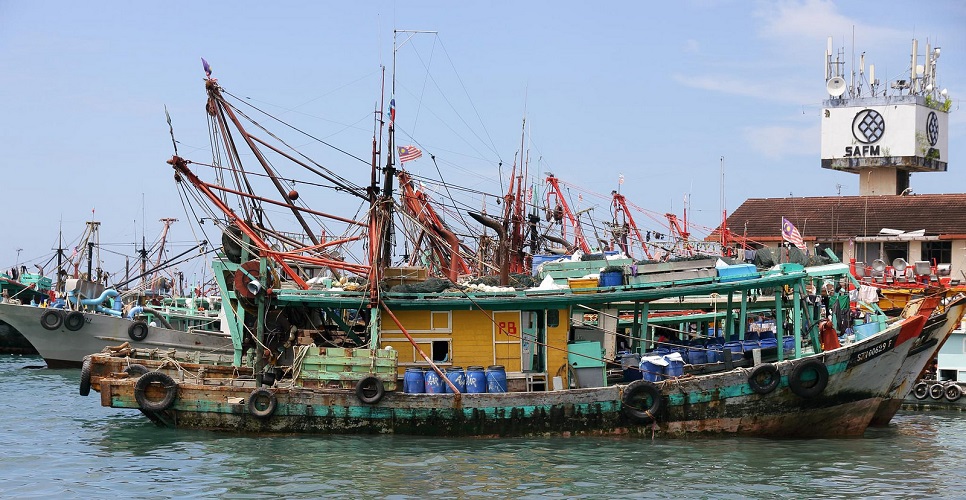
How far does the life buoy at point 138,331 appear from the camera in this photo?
38.7m

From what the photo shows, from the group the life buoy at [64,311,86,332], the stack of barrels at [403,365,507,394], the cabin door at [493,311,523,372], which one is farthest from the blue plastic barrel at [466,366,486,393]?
the life buoy at [64,311,86,332]

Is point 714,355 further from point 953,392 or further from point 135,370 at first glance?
point 135,370

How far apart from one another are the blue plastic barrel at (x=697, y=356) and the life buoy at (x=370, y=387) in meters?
6.71

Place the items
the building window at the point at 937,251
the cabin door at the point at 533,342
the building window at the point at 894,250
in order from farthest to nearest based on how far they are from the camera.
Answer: the building window at the point at 894,250 → the building window at the point at 937,251 → the cabin door at the point at 533,342

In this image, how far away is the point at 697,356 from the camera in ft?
76.2

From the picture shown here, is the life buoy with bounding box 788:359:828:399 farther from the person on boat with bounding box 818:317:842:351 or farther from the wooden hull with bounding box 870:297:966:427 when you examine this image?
the wooden hull with bounding box 870:297:966:427

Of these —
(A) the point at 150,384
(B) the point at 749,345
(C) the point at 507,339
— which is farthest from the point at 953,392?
(A) the point at 150,384

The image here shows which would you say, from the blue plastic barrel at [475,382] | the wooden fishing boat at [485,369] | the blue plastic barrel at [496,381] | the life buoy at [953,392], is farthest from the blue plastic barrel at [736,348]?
the life buoy at [953,392]

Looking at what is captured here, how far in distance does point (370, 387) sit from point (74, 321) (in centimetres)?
2240

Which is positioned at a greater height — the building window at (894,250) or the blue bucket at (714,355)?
the building window at (894,250)

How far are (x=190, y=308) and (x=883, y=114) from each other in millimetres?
34093

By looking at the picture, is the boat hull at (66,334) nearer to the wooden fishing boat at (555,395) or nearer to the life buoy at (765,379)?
the wooden fishing boat at (555,395)

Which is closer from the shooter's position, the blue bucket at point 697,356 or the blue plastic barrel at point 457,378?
the blue plastic barrel at point 457,378

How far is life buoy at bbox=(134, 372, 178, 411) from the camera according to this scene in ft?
72.2
